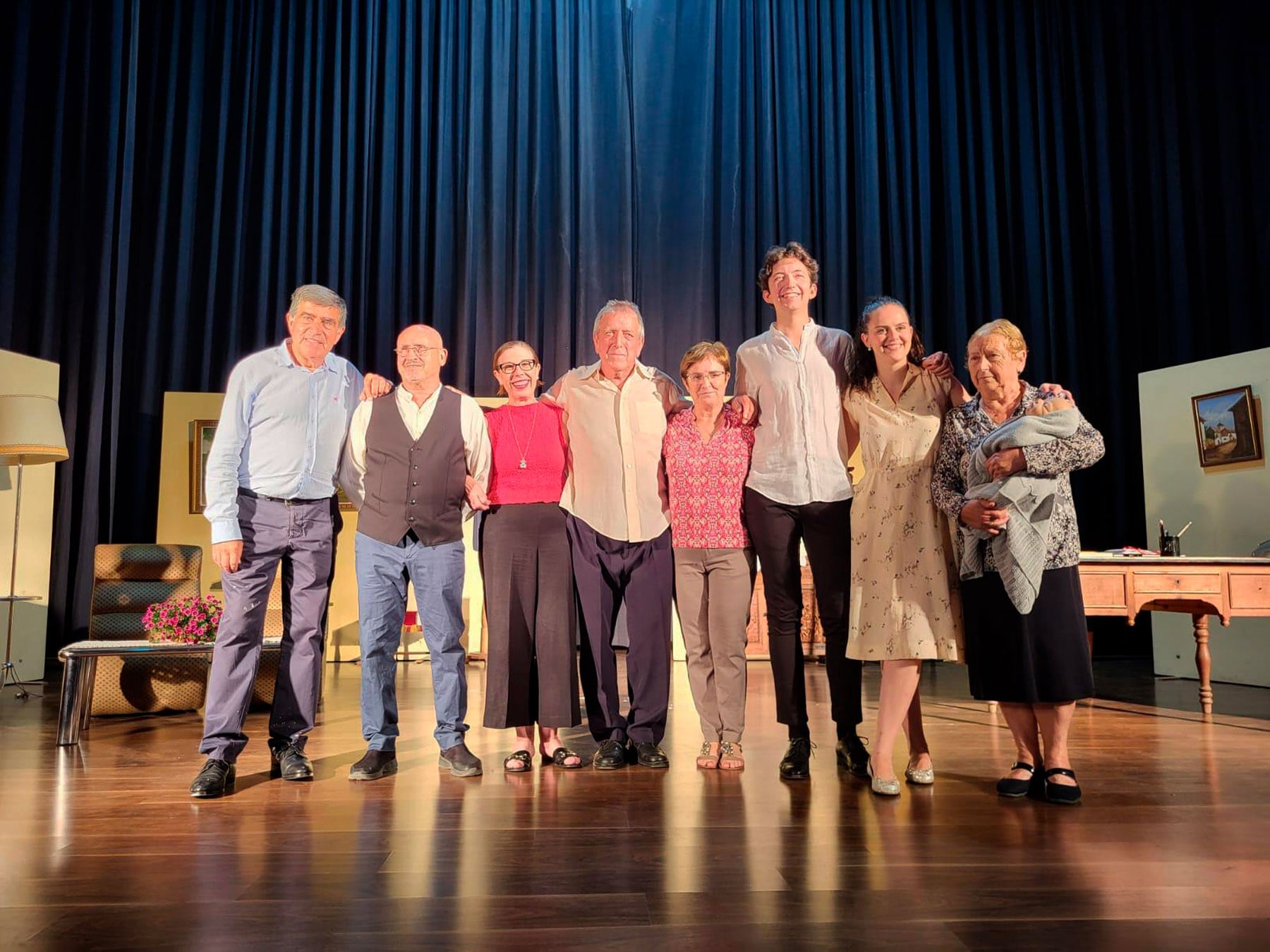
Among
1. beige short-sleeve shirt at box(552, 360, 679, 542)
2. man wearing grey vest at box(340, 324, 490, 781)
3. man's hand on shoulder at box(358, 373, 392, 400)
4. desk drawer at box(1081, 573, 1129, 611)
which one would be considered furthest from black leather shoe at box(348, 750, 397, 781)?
desk drawer at box(1081, 573, 1129, 611)

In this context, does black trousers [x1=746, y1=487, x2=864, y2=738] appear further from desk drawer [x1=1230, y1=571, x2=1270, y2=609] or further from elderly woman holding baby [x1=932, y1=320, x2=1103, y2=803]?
desk drawer [x1=1230, y1=571, x2=1270, y2=609]

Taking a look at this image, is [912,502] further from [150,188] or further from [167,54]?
[167,54]

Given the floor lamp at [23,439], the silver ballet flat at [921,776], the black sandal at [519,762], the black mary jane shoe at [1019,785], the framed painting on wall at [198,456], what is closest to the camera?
the black mary jane shoe at [1019,785]

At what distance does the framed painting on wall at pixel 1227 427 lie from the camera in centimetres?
578

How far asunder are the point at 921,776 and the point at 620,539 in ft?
3.93

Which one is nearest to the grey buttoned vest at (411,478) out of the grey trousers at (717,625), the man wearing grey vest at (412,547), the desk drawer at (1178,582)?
the man wearing grey vest at (412,547)

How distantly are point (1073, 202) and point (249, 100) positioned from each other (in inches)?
300

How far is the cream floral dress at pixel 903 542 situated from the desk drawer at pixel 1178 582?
220 centimetres

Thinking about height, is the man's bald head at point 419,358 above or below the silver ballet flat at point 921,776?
above

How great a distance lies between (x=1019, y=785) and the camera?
9.04ft

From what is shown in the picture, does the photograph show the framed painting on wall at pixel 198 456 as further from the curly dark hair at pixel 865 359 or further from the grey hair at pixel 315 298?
the curly dark hair at pixel 865 359

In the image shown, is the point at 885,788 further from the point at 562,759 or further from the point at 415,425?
the point at 415,425

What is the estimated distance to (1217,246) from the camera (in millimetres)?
7988

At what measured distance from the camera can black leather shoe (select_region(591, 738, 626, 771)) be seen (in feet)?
10.3
